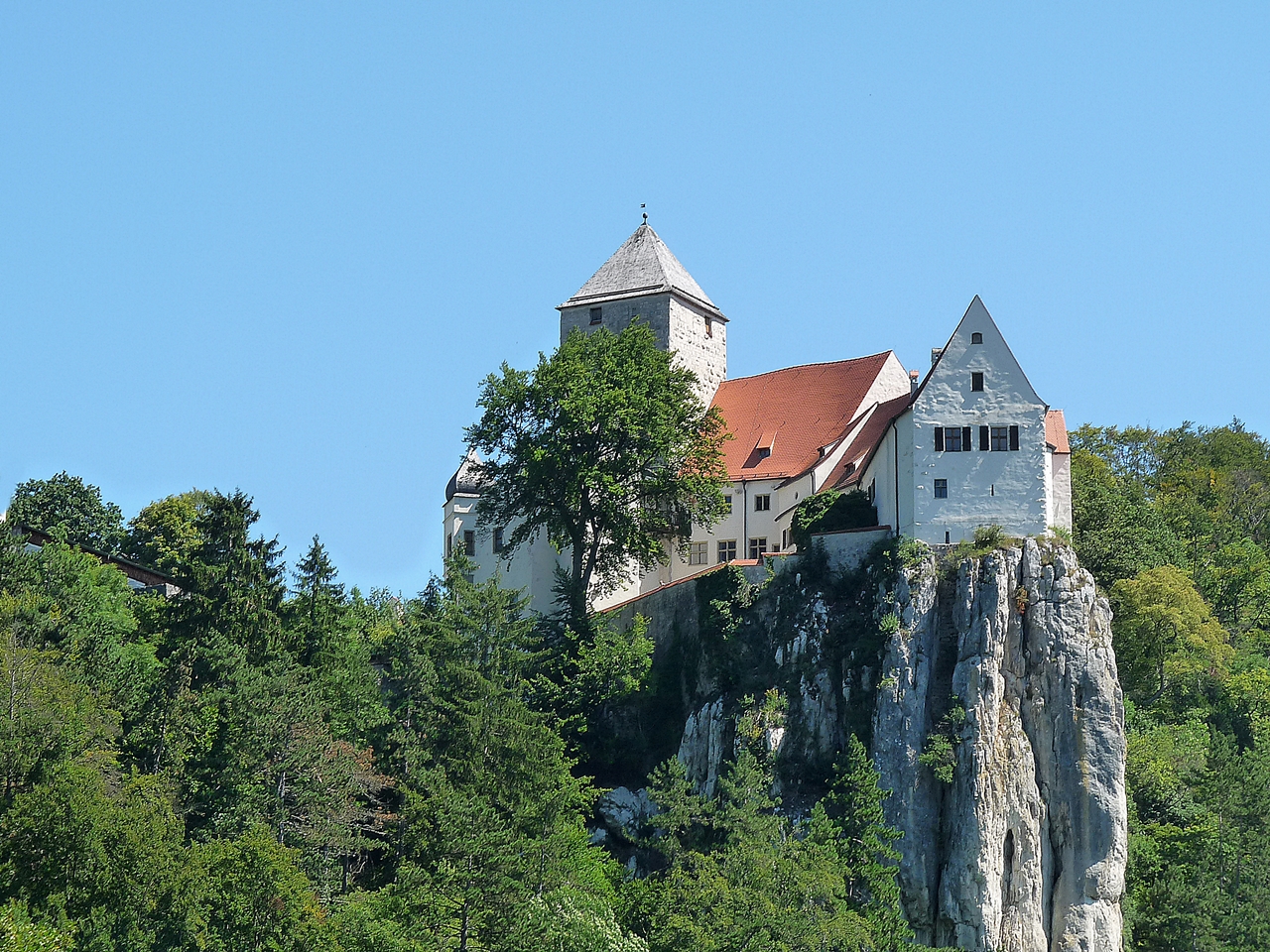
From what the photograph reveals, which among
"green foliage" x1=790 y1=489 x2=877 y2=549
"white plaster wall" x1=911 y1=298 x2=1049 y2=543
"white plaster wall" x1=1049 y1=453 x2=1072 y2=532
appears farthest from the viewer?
"green foliage" x1=790 y1=489 x2=877 y2=549

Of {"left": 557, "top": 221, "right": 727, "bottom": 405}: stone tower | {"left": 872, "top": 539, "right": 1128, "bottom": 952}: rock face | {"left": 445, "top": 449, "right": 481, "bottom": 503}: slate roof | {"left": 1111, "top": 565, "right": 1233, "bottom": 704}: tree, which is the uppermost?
{"left": 557, "top": 221, "right": 727, "bottom": 405}: stone tower

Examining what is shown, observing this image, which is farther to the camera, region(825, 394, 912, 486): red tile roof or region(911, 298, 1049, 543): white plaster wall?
region(825, 394, 912, 486): red tile roof

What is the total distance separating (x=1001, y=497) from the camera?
60375mm

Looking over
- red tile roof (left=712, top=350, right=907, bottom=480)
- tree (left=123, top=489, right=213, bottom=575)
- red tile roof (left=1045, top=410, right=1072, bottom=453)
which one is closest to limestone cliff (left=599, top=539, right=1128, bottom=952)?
red tile roof (left=1045, top=410, right=1072, bottom=453)

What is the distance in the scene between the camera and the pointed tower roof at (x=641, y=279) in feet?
252

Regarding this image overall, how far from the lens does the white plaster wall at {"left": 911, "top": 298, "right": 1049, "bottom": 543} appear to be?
6034 centimetres

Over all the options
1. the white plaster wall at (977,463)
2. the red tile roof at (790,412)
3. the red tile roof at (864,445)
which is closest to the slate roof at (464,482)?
the red tile roof at (790,412)

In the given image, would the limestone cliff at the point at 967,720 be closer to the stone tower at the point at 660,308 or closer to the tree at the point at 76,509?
the stone tower at the point at 660,308

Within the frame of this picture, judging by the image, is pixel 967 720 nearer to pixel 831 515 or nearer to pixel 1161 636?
pixel 831 515

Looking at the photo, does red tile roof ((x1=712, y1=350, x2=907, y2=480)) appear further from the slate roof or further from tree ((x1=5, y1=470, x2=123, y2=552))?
tree ((x1=5, y1=470, x2=123, y2=552))

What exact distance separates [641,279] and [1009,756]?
2732 centimetres

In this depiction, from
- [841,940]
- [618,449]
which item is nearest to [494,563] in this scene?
[618,449]

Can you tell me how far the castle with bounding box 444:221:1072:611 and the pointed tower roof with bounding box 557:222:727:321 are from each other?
8 cm

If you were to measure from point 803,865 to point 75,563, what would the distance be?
27940 millimetres
